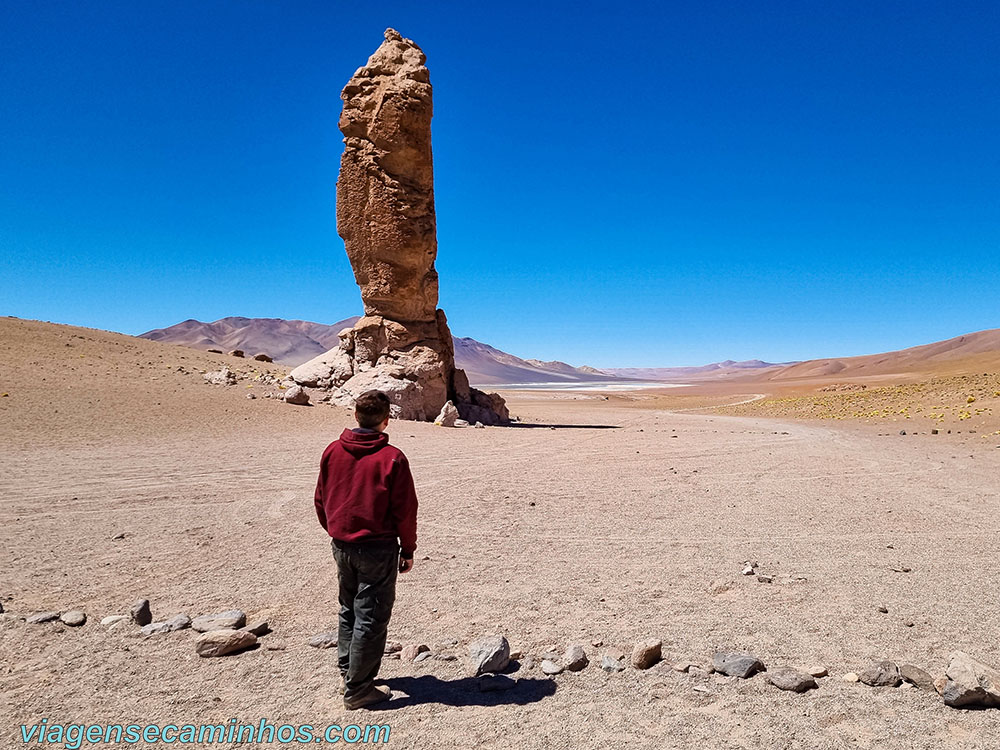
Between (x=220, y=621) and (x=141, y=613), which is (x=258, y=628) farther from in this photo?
(x=141, y=613)

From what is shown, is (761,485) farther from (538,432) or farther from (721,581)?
(538,432)

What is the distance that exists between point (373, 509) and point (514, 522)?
4077mm

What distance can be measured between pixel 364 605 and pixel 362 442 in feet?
3.02

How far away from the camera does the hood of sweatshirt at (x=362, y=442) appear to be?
3.37 m

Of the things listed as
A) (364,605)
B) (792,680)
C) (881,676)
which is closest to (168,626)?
(364,605)

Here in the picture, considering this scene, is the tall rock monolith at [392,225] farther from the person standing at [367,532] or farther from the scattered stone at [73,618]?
the person standing at [367,532]

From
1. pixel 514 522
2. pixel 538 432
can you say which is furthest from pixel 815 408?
pixel 514 522

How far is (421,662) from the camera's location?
3.65 meters

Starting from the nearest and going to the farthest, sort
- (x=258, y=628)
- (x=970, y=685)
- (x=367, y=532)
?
(x=970, y=685) < (x=367, y=532) < (x=258, y=628)

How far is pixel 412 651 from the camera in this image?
373 centimetres

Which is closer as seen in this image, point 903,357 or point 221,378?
point 221,378

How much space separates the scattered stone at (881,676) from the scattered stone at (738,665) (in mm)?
508

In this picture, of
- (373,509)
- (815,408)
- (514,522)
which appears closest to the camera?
(373,509)

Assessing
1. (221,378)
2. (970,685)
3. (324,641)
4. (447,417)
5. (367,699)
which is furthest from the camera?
(221,378)
